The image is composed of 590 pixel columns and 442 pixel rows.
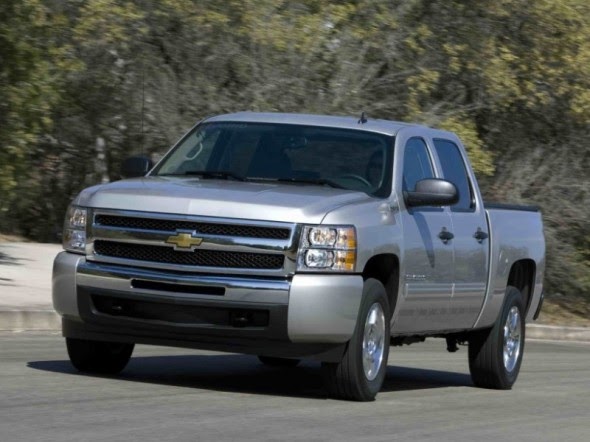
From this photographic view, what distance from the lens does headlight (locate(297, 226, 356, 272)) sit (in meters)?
8.85

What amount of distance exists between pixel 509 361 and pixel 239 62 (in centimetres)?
1109

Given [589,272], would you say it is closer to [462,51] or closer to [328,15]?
[462,51]

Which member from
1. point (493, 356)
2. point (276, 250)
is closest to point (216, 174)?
point (276, 250)

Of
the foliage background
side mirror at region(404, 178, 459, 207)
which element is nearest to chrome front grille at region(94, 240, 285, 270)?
side mirror at region(404, 178, 459, 207)

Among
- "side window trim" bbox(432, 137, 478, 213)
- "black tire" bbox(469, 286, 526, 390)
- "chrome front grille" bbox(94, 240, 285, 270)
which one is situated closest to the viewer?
"chrome front grille" bbox(94, 240, 285, 270)

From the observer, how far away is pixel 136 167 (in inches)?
411

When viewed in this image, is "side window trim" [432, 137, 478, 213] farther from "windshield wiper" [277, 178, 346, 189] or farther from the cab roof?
"windshield wiper" [277, 178, 346, 189]

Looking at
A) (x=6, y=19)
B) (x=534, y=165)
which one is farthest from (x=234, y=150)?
(x=534, y=165)

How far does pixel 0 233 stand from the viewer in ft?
78.2

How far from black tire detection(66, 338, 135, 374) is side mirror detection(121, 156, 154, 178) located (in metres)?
1.19

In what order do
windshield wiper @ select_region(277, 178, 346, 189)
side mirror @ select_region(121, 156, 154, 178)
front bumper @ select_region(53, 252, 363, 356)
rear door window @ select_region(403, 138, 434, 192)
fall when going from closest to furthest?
front bumper @ select_region(53, 252, 363, 356) < windshield wiper @ select_region(277, 178, 346, 189) < rear door window @ select_region(403, 138, 434, 192) < side mirror @ select_region(121, 156, 154, 178)

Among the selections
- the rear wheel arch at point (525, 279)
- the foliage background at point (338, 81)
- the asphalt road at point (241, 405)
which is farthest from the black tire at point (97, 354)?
the foliage background at point (338, 81)

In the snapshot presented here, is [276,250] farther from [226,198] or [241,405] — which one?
[241,405]

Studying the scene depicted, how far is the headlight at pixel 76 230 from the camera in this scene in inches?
372
